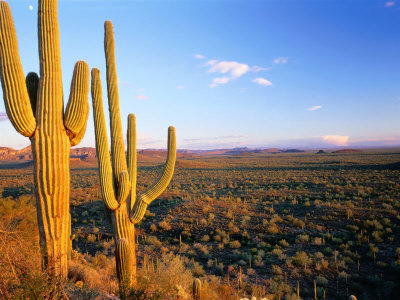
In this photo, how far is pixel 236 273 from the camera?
8.27 m

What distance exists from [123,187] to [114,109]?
2012 mm

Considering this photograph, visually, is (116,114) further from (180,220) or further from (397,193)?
(397,193)

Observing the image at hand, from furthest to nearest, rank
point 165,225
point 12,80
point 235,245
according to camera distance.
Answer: point 165,225, point 235,245, point 12,80

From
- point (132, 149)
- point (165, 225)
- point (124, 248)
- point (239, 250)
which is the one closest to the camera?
point (124, 248)

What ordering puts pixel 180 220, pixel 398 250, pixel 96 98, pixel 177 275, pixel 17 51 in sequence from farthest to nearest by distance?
pixel 180 220
pixel 398 250
pixel 177 275
pixel 96 98
pixel 17 51

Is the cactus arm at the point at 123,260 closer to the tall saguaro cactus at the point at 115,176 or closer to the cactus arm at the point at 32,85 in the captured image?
the tall saguaro cactus at the point at 115,176

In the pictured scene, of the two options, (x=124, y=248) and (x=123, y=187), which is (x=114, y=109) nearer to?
(x=123, y=187)

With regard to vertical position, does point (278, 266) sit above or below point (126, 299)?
below

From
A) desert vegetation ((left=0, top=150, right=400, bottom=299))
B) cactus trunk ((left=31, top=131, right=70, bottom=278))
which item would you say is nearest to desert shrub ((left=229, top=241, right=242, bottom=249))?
desert vegetation ((left=0, top=150, right=400, bottom=299))

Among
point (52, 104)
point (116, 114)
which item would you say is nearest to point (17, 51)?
point (52, 104)

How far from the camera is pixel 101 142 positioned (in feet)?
19.0

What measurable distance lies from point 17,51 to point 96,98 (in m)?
1.71

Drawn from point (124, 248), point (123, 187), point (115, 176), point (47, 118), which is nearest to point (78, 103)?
point (47, 118)

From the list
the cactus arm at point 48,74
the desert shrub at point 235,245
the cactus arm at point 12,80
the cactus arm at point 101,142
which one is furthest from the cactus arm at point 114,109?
the desert shrub at point 235,245
